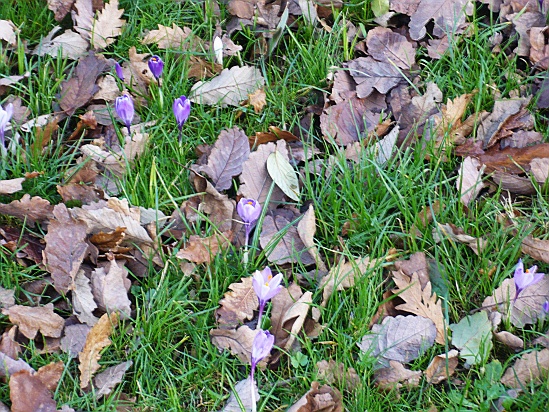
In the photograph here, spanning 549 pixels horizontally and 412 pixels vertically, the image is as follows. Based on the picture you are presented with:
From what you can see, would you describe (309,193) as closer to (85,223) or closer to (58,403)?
(85,223)

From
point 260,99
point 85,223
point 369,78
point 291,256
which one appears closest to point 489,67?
point 369,78

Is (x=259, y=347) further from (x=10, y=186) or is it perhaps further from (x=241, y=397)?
(x=10, y=186)

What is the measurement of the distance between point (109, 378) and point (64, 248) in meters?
0.51

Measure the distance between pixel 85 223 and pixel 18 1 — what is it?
1.46 metres

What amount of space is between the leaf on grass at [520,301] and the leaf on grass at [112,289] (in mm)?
1203

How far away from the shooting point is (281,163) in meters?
2.79

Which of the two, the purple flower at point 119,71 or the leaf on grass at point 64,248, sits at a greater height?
the purple flower at point 119,71

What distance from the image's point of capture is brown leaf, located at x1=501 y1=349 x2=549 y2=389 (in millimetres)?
2199

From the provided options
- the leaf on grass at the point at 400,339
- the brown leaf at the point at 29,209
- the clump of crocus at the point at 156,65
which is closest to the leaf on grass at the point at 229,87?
the clump of crocus at the point at 156,65

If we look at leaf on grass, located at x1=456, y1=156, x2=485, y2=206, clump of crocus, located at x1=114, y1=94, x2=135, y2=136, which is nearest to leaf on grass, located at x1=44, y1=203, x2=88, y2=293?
clump of crocus, located at x1=114, y1=94, x2=135, y2=136

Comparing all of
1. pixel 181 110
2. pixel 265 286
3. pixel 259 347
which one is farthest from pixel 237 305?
pixel 181 110

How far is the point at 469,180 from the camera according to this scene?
2.73 metres

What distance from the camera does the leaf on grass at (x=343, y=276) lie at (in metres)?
2.42

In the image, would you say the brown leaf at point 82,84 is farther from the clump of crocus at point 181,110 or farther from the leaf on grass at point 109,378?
the leaf on grass at point 109,378
